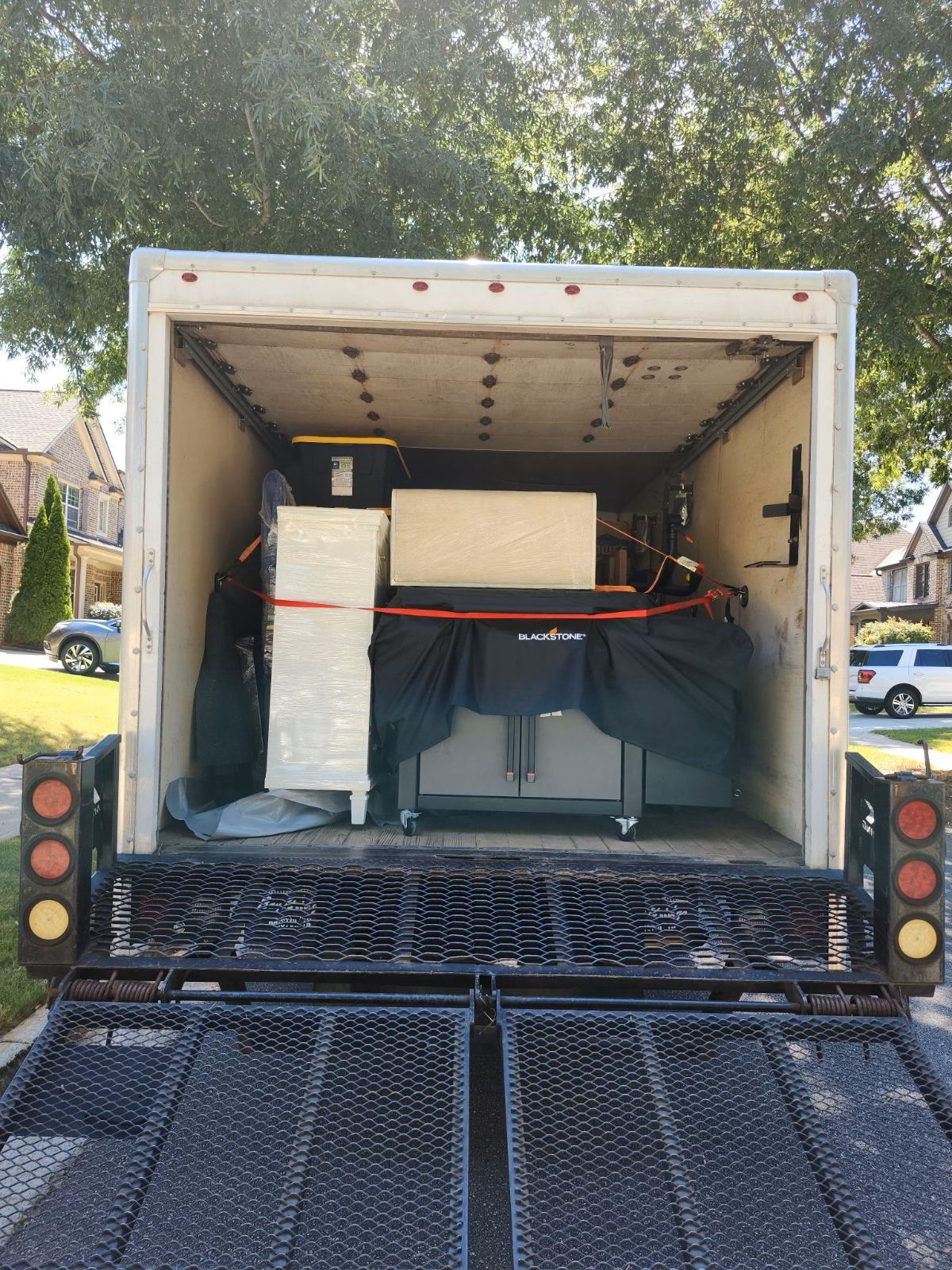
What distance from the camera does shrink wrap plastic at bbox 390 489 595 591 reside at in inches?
148

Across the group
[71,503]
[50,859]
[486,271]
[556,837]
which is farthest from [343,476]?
[71,503]

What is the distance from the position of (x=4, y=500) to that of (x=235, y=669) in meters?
22.4

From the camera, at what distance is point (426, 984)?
8.27 ft

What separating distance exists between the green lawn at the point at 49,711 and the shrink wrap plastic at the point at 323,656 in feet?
16.9

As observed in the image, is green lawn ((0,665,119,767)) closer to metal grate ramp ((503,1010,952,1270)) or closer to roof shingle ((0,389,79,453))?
metal grate ramp ((503,1010,952,1270))

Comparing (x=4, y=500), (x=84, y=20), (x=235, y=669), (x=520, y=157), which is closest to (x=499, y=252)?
(x=520, y=157)

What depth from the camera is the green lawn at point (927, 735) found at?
42.4ft

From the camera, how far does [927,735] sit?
14.7 meters

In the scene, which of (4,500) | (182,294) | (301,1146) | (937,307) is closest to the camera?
(301,1146)

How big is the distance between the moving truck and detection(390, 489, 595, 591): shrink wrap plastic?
61cm

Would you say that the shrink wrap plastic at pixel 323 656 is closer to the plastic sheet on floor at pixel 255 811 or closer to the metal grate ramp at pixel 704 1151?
the plastic sheet on floor at pixel 255 811

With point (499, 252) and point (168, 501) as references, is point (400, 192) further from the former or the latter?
point (168, 501)

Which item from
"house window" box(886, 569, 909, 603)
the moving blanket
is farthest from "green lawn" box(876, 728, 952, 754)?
"house window" box(886, 569, 909, 603)

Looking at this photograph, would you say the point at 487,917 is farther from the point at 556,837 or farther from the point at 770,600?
the point at 770,600
